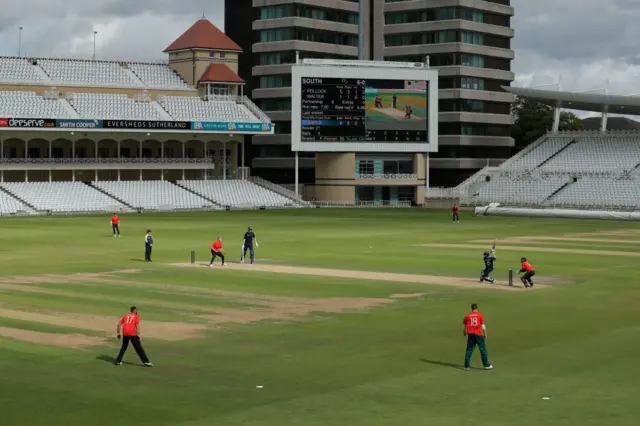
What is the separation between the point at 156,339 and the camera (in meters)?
28.2

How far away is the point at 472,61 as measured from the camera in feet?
428

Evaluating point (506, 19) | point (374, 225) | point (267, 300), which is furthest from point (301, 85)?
point (267, 300)

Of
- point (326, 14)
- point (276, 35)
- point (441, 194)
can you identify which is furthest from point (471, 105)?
point (276, 35)

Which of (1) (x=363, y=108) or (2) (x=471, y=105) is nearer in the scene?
(1) (x=363, y=108)

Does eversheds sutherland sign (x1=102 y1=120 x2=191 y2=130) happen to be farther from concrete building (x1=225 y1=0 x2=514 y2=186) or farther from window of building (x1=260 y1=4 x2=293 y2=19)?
window of building (x1=260 y1=4 x2=293 y2=19)

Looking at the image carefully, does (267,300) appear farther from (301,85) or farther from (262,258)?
(301,85)

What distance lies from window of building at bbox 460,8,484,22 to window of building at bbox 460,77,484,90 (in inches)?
274

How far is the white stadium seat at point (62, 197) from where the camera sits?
310 feet

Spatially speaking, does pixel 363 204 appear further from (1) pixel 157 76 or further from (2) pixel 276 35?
(2) pixel 276 35

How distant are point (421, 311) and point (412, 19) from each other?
103 m

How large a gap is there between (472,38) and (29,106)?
177 ft

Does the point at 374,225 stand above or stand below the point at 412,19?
below

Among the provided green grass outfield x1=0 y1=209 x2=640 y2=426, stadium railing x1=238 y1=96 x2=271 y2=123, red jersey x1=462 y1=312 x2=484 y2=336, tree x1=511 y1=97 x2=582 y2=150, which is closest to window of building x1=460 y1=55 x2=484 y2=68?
tree x1=511 y1=97 x2=582 y2=150

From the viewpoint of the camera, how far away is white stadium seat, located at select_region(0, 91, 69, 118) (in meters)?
101
